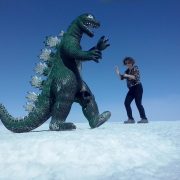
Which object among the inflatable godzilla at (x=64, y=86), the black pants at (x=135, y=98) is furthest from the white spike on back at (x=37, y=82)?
the black pants at (x=135, y=98)

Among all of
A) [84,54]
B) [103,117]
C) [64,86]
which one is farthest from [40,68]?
[103,117]

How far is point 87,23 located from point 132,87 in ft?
8.25

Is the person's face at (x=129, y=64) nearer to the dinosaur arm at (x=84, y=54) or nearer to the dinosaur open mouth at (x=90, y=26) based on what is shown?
the dinosaur open mouth at (x=90, y=26)

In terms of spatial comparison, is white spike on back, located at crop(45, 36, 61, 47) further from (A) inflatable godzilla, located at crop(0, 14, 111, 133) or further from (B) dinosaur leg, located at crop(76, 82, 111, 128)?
(B) dinosaur leg, located at crop(76, 82, 111, 128)

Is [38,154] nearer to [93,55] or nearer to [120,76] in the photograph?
[93,55]

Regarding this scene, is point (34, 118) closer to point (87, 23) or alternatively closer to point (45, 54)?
point (45, 54)

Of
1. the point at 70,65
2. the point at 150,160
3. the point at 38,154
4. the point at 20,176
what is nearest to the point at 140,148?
the point at 150,160

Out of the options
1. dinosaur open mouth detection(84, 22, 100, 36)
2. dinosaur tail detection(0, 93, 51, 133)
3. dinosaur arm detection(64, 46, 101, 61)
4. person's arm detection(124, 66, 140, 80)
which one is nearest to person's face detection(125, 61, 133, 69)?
person's arm detection(124, 66, 140, 80)

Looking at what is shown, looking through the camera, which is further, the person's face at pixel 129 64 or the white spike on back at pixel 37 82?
the person's face at pixel 129 64

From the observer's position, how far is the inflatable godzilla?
504 centimetres

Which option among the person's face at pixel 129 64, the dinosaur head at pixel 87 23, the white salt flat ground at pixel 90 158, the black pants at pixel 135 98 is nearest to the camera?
the white salt flat ground at pixel 90 158

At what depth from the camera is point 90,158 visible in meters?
3.15

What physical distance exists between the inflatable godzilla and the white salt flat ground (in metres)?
1.25

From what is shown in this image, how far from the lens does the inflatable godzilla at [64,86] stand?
5035mm
